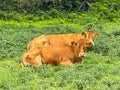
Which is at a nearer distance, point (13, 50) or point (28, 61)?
point (28, 61)

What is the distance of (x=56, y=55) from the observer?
14.3 metres

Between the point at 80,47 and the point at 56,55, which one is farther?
the point at 80,47

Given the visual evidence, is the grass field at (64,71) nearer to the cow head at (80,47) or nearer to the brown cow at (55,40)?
the cow head at (80,47)

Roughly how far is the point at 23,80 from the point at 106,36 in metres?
8.08

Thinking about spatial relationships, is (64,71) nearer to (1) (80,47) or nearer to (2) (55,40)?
(1) (80,47)

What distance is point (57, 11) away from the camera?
2736cm

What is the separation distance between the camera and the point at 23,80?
11891 millimetres

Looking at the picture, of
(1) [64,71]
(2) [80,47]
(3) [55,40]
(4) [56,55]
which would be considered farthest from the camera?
(3) [55,40]

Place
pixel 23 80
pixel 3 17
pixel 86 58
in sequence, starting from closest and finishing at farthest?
pixel 23 80 → pixel 86 58 → pixel 3 17

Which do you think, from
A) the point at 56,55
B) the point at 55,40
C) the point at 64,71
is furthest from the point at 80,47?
the point at 55,40

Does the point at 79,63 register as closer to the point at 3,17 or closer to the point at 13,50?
the point at 13,50

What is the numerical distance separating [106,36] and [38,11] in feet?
29.9

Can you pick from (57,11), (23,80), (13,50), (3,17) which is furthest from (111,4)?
(23,80)

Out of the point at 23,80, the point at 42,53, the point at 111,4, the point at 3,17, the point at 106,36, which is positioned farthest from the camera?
the point at 111,4
